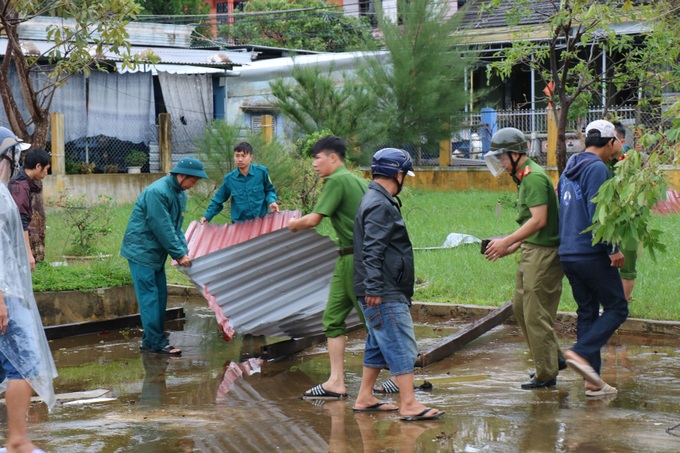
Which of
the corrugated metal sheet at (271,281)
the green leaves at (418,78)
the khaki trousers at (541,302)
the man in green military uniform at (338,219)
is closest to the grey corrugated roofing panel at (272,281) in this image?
the corrugated metal sheet at (271,281)

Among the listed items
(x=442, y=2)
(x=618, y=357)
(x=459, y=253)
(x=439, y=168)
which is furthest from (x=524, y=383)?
(x=442, y=2)

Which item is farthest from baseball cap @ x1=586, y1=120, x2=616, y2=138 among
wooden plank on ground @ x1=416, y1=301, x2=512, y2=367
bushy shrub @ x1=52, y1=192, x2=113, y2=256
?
bushy shrub @ x1=52, y1=192, x2=113, y2=256

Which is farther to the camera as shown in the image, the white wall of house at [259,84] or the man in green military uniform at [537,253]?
the white wall of house at [259,84]

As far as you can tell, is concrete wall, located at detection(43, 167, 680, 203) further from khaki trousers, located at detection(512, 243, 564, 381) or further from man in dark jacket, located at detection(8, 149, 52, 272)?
khaki trousers, located at detection(512, 243, 564, 381)

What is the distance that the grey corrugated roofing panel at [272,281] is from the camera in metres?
8.12

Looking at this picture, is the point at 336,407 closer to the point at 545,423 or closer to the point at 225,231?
the point at 545,423

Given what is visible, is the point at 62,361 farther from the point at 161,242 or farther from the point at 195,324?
the point at 195,324

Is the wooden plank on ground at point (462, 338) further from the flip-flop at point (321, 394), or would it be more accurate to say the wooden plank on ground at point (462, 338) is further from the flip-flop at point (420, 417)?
the flip-flop at point (420, 417)

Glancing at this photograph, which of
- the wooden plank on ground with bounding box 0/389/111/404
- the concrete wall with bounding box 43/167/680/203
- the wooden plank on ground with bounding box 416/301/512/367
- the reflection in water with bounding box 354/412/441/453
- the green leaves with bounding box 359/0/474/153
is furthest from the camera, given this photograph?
the green leaves with bounding box 359/0/474/153

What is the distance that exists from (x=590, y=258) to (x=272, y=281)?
307 cm

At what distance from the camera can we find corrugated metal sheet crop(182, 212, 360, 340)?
26.7 feet

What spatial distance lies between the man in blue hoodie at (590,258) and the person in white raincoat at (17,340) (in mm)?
3477

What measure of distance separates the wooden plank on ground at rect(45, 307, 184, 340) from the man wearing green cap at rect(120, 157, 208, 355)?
44.1 inches

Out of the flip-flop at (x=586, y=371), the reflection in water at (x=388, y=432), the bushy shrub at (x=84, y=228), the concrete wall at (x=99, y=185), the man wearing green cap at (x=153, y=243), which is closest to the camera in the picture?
the reflection in water at (x=388, y=432)
